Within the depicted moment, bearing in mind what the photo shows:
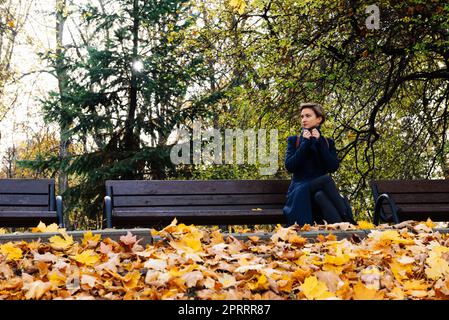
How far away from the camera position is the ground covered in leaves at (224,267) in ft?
9.62

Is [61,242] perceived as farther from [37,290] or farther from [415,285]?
[415,285]

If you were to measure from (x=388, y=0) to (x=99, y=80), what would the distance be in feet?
16.7

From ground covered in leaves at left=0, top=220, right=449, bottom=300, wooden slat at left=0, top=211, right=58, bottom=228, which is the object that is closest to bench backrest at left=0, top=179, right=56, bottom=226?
wooden slat at left=0, top=211, right=58, bottom=228

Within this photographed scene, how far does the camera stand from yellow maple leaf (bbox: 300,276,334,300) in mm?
2861

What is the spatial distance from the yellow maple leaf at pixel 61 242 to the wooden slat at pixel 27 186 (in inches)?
133

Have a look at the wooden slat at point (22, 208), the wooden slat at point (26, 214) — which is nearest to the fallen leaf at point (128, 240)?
the wooden slat at point (26, 214)

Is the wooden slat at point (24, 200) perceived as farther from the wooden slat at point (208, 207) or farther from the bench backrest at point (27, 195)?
the wooden slat at point (208, 207)

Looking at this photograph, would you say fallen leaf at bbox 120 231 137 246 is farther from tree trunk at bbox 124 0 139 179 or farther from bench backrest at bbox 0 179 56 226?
tree trunk at bbox 124 0 139 179

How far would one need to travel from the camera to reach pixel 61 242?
3.84m

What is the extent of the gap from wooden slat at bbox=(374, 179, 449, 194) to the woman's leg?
1504 mm

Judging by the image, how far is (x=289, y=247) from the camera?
3951 mm

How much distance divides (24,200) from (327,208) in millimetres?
3500

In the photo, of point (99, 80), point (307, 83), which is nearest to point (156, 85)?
point (99, 80)

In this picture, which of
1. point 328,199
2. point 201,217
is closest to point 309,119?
point 328,199
